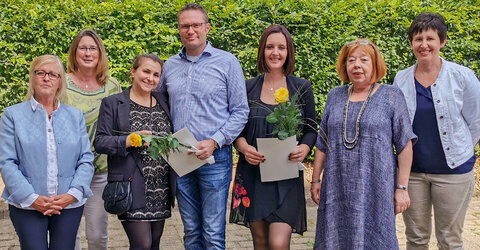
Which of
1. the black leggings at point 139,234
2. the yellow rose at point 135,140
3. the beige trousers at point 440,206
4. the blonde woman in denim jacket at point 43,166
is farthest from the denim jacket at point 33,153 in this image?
the beige trousers at point 440,206

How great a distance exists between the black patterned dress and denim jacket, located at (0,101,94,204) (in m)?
0.38

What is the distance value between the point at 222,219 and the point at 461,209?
175cm

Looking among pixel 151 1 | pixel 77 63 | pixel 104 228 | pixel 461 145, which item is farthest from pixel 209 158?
pixel 151 1

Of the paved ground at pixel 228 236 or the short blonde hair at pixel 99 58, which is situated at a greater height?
the short blonde hair at pixel 99 58

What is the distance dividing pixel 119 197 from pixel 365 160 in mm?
1656

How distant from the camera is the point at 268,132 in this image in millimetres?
3555

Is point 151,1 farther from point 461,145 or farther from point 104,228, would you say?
point 461,145

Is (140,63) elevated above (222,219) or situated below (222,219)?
above

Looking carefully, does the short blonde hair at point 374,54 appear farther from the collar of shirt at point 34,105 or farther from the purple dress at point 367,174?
the collar of shirt at point 34,105

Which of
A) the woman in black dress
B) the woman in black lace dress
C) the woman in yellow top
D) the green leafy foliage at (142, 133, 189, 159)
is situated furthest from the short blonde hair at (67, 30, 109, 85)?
the woman in black dress

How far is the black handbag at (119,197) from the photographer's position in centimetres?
326

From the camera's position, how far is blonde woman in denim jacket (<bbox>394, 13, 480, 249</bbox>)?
346cm

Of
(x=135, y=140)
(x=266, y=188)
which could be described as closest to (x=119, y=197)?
(x=135, y=140)

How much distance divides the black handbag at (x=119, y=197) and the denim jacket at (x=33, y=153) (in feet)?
0.52
